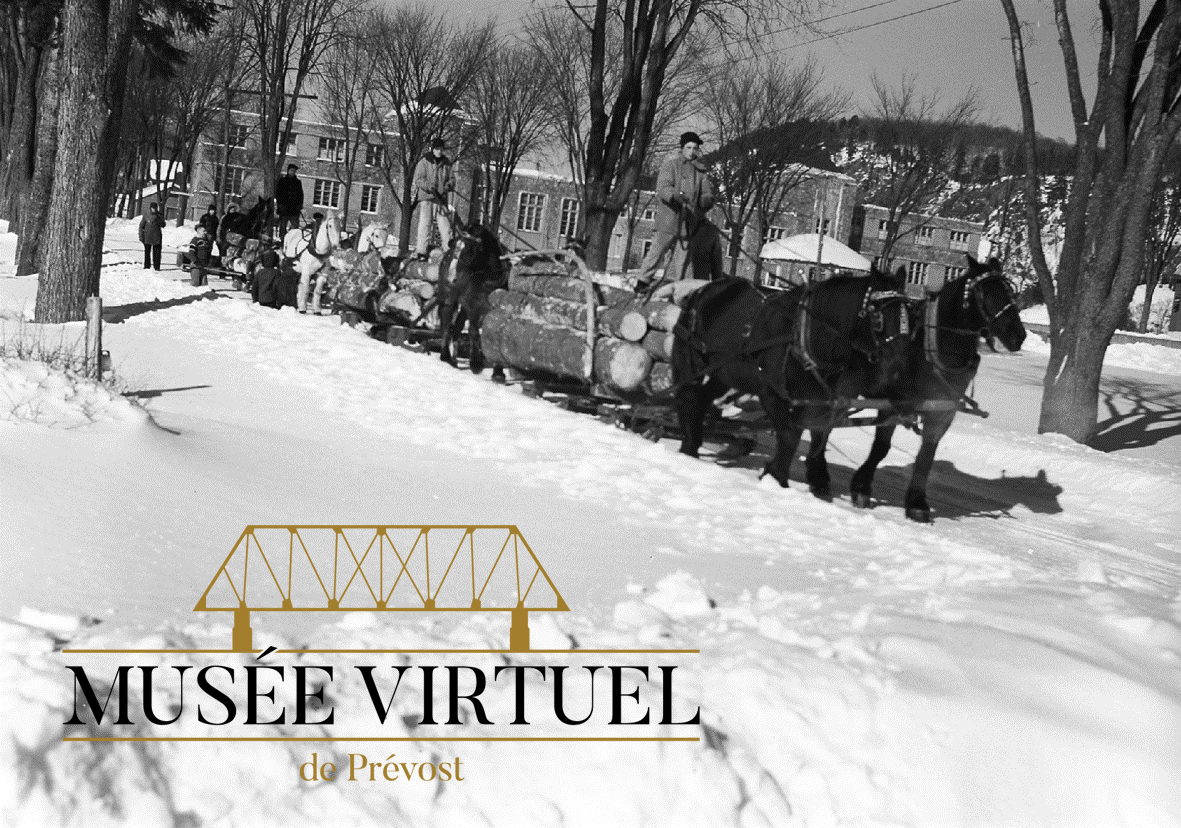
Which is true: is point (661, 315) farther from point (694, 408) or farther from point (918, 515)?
point (918, 515)

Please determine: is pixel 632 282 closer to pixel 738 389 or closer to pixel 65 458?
pixel 738 389

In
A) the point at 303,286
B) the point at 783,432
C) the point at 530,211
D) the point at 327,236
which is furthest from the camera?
the point at 530,211

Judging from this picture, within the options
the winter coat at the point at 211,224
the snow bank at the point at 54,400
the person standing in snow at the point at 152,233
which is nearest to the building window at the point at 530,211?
the person standing in snow at the point at 152,233

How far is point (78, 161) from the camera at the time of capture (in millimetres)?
13602

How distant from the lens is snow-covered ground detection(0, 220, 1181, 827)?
3.51 m

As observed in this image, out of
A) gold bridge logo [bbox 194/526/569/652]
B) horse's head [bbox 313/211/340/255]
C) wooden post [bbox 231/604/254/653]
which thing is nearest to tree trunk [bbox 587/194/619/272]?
horse's head [bbox 313/211/340/255]

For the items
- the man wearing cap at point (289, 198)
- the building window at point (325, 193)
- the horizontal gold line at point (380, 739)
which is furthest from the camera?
the building window at point (325, 193)

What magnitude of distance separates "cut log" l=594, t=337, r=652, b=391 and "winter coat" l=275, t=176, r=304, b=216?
46.5 ft

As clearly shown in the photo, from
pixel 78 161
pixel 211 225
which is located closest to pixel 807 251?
pixel 211 225

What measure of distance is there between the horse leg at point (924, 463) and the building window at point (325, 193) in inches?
2685

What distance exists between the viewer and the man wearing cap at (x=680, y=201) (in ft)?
36.9

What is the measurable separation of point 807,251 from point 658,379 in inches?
777

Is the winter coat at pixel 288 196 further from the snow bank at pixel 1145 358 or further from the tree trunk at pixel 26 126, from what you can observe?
the snow bank at pixel 1145 358

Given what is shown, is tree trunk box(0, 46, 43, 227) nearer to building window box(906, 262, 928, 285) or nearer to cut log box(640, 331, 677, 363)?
cut log box(640, 331, 677, 363)
